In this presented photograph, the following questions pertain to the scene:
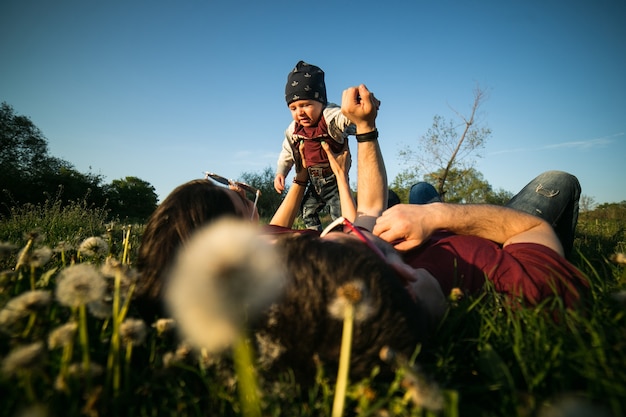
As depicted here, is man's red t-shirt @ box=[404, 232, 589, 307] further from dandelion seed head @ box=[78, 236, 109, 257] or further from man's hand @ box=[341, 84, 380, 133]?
dandelion seed head @ box=[78, 236, 109, 257]

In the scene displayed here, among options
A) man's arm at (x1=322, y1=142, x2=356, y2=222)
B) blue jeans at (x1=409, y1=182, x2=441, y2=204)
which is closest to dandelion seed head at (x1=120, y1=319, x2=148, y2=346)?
man's arm at (x1=322, y1=142, x2=356, y2=222)

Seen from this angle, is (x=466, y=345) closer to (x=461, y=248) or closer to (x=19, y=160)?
(x=461, y=248)

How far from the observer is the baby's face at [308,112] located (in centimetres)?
570

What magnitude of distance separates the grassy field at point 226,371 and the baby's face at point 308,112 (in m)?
4.69

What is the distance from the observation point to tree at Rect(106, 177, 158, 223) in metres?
38.9

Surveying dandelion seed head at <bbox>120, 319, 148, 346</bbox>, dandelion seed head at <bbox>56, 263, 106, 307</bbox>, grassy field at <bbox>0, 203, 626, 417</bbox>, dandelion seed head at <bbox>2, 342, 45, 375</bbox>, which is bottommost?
grassy field at <bbox>0, 203, 626, 417</bbox>

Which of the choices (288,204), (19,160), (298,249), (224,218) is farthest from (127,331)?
(19,160)

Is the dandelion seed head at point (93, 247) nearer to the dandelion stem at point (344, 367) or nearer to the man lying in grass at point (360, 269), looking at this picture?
the man lying in grass at point (360, 269)

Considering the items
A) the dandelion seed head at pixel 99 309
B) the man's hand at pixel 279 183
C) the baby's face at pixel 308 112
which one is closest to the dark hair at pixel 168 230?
the dandelion seed head at pixel 99 309

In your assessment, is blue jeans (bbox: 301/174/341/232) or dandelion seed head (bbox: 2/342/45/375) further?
Answer: blue jeans (bbox: 301/174/341/232)

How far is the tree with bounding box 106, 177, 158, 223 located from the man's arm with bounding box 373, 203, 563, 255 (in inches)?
1625

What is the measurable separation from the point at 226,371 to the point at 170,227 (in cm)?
86

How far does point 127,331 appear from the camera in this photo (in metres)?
1.06

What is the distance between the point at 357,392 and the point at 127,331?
824 mm
